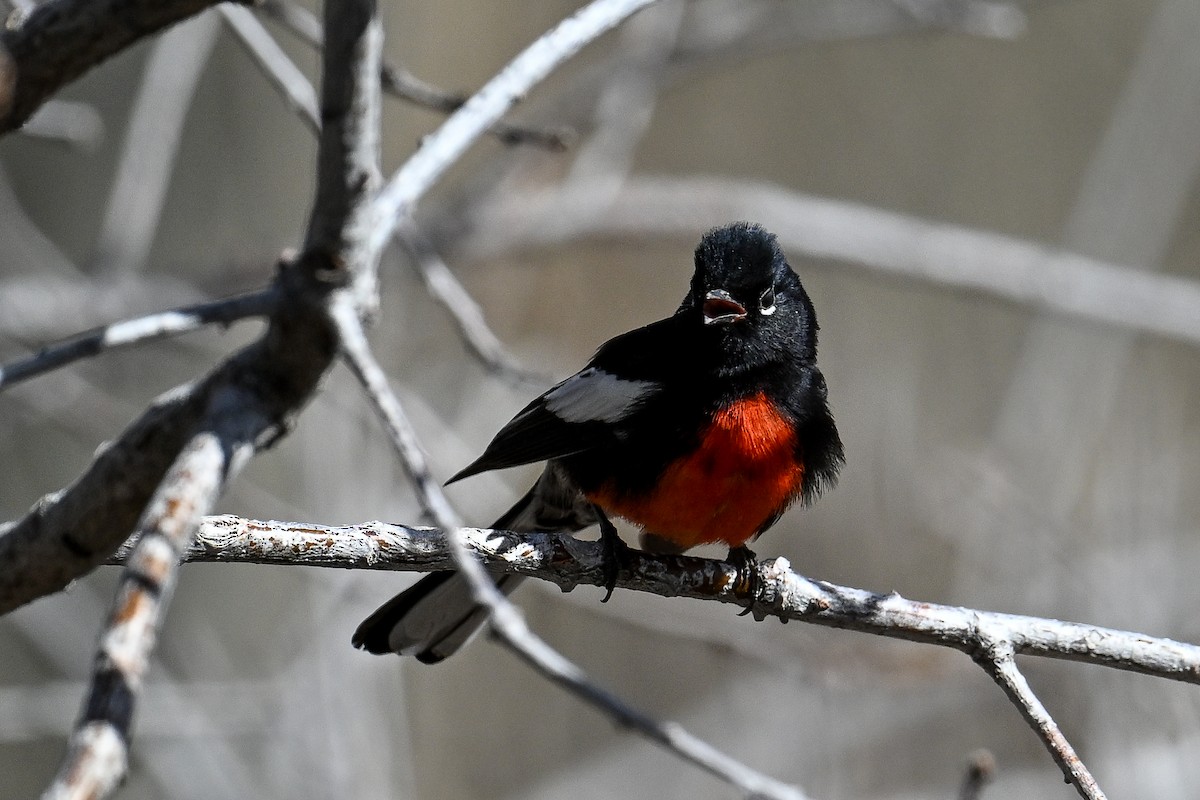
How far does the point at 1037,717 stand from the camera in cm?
236

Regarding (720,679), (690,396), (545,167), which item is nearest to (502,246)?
(545,167)

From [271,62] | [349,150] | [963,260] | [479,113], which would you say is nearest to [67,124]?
[271,62]

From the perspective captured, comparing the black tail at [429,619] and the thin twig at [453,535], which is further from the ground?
the black tail at [429,619]

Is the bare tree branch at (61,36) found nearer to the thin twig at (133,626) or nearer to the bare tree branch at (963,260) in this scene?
the thin twig at (133,626)

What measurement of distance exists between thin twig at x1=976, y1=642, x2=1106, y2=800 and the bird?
82 cm

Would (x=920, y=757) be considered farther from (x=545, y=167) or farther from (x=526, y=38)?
(x=526, y=38)

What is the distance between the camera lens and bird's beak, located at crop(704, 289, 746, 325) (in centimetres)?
343

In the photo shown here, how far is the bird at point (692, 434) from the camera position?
3291 millimetres

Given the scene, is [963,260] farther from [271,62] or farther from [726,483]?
[271,62]

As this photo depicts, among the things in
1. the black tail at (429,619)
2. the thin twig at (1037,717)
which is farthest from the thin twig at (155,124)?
the thin twig at (1037,717)

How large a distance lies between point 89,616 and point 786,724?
10.8 feet

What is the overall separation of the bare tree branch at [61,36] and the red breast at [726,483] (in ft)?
5.44

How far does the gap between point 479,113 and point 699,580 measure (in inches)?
49.2

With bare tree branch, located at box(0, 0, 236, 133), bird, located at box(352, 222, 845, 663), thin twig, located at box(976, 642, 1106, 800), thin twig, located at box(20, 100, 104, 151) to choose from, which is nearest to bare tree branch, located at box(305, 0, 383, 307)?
bare tree branch, located at box(0, 0, 236, 133)
